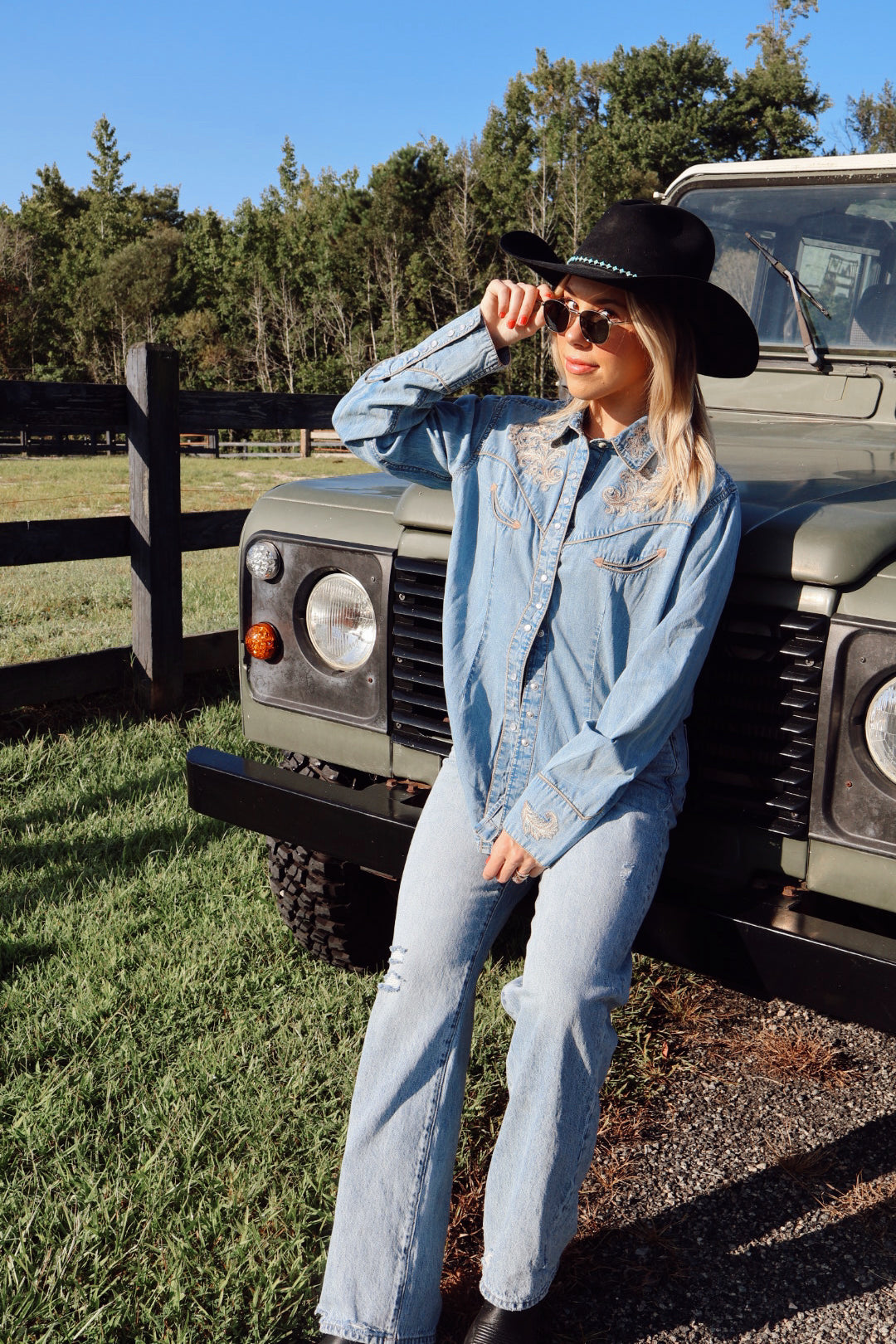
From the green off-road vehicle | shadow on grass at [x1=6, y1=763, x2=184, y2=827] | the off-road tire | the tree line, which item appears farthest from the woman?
the tree line

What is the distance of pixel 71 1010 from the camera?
2736 millimetres

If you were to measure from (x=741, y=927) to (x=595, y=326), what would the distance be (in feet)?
3.53

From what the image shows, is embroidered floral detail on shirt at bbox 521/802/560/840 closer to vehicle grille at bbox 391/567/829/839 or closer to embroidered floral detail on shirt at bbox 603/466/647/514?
vehicle grille at bbox 391/567/829/839

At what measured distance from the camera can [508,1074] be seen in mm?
1866

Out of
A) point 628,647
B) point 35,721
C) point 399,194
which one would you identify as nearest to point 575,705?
point 628,647

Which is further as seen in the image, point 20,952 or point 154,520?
point 154,520

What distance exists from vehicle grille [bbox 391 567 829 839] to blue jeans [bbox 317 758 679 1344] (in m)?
0.16

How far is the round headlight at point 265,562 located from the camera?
103 inches

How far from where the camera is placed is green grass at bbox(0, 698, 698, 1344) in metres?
1.96

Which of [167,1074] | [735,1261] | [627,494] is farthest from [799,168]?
[167,1074]

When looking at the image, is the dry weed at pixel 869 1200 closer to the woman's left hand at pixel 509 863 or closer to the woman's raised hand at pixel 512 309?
the woman's left hand at pixel 509 863

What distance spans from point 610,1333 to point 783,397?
246 centimetres

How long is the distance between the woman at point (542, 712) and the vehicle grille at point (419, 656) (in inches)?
8.3

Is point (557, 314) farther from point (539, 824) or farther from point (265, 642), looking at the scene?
point (265, 642)
